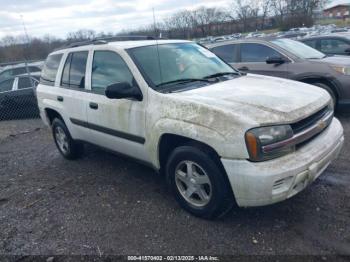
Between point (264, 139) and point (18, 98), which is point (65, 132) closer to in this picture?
point (264, 139)

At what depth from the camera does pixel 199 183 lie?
10.5 ft

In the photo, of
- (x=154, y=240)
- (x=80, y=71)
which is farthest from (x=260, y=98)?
(x=80, y=71)

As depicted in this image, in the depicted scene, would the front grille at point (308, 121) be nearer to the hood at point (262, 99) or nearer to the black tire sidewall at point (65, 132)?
the hood at point (262, 99)

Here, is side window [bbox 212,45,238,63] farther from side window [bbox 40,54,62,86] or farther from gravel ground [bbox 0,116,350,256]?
side window [bbox 40,54,62,86]

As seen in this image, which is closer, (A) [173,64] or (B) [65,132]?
(A) [173,64]

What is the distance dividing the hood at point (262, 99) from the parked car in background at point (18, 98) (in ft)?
25.5

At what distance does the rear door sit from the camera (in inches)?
260

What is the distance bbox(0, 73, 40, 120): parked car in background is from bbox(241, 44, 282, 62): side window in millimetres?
6260

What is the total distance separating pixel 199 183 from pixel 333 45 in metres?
8.17

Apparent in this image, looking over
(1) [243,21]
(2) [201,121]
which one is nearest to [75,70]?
(2) [201,121]

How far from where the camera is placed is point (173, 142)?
3441 millimetres

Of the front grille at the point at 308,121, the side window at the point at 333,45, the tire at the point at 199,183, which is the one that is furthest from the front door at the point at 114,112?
the side window at the point at 333,45

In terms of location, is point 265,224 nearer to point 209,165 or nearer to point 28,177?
point 209,165

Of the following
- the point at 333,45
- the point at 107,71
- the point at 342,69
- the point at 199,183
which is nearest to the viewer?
the point at 199,183
